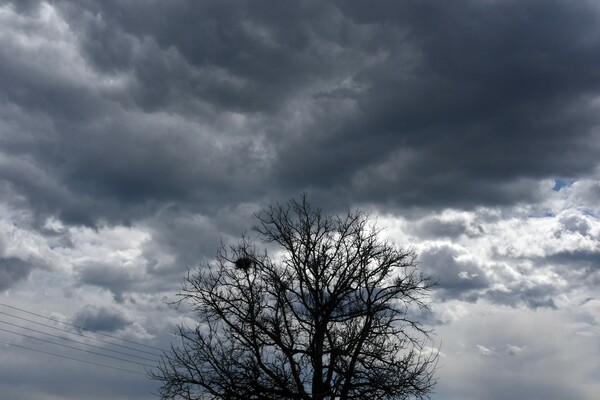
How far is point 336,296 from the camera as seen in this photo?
19.2 metres

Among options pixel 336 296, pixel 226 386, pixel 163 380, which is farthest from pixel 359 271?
pixel 163 380

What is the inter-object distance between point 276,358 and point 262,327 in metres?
1.04

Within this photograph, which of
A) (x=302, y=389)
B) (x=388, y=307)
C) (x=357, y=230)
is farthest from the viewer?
(x=357, y=230)

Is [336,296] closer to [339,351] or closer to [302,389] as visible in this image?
[339,351]

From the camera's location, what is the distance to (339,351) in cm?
1820

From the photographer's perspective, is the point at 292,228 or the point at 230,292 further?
the point at 292,228

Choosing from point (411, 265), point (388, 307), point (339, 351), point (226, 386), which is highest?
point (411, 265)

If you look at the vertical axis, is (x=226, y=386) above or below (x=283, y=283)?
below

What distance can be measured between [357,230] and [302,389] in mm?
5527

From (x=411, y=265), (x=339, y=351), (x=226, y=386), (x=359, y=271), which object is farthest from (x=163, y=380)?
(x=411, y=265)

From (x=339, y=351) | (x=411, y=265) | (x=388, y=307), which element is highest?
(x=411, y=265)

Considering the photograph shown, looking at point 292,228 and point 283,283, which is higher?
point 292,228

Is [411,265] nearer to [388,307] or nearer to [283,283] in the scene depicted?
[388,307]

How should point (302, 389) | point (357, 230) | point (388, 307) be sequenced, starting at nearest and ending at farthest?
point (302, 389) < point (388, 307) < point (357, 230)
